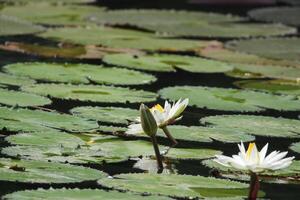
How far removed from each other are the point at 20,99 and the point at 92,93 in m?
0.32

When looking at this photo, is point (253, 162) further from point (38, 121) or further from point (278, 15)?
point (278, 15)

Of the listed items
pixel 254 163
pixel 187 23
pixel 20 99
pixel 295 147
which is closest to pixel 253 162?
pixel 254 163

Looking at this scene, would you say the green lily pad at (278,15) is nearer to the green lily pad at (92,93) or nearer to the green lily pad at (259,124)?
the green lily pad at (92,93)

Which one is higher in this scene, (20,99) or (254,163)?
(20,99)

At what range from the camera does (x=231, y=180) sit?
2.41 metres

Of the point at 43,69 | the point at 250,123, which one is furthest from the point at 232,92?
the point at 43,69

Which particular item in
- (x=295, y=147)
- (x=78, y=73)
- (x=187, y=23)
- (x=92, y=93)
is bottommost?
(x=295, y=147)

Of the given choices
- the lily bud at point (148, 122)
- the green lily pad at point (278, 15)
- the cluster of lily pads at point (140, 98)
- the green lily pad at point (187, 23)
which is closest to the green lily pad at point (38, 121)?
the cluster of lily pads at point (140, 98)

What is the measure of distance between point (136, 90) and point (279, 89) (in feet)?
1.97

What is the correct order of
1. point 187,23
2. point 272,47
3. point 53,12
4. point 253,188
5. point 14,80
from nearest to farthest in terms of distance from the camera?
point 253,188 < point 14,80 < point 272,47 < point 187,23 < point 53,12

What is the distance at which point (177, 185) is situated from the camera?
2309 mm

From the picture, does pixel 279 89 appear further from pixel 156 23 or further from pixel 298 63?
pixel 156 23

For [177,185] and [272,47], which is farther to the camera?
[272,47]

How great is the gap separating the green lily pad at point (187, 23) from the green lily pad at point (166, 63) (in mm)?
Result: 763
